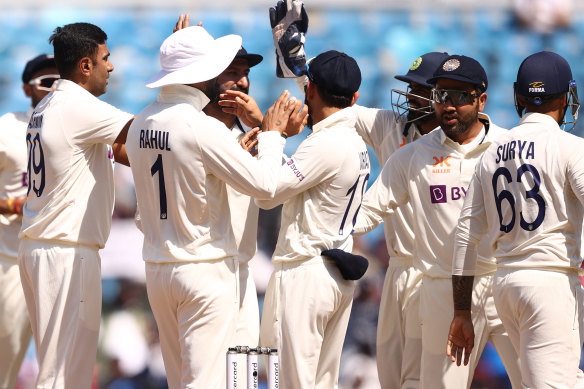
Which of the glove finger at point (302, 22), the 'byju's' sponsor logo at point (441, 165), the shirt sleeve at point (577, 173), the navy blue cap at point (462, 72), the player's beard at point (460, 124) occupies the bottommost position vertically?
the shirt sleeve at point (577, 173)

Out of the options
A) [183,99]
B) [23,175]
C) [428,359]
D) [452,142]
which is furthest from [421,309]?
[23,175]

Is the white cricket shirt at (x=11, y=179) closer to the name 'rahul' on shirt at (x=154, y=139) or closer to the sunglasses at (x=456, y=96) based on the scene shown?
the name 'rahul' on shirt at (x=154, y=139)

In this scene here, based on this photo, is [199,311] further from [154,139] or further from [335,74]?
[335,74]

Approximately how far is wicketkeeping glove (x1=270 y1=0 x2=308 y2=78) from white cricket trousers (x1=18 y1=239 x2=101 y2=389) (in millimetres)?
1371

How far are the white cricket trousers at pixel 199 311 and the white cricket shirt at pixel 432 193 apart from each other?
3.06ft

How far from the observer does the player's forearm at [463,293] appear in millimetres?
4344

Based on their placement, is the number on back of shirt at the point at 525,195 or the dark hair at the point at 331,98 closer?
the number on back of shirt at the point at 525,195

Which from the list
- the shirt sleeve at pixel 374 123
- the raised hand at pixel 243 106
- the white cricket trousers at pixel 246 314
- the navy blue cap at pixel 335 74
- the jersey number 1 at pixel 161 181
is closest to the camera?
the jersey number 1 at pixel 161 181

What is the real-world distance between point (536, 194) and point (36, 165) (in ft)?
7.56

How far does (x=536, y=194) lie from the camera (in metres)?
4.02

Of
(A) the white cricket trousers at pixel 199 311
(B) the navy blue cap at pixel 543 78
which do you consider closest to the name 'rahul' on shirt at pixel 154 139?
(A) the white cricket trousers at pixel 199 311

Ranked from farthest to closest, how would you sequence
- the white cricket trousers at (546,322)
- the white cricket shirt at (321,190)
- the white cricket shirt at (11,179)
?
the white cricket shirt at (11,179) → the white cricket shirt at (321,190) → the white cricket trousers at (546,322)

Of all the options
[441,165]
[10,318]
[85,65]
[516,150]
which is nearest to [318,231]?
[441,165]

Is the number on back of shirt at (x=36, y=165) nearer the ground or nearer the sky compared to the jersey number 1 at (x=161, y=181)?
nearer the sky
